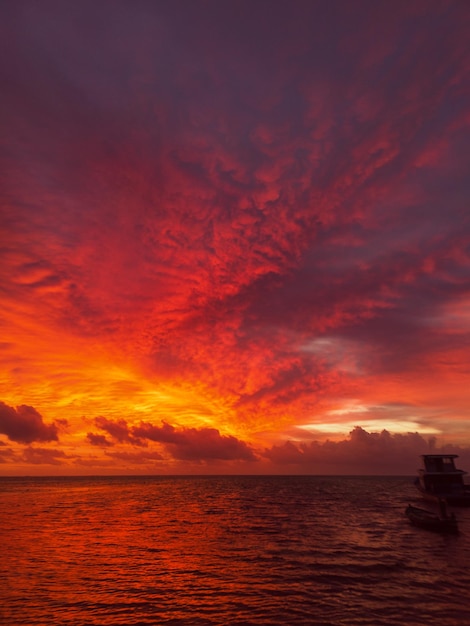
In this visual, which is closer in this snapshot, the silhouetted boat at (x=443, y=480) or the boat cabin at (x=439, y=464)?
the silhouetted boat at (x=443, y=480)

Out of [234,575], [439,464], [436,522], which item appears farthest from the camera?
[439,464]

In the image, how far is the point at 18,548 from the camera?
134 ft

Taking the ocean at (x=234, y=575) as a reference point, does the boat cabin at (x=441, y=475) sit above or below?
above

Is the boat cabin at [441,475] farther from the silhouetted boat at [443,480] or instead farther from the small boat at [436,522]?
the small boat at [436,522]

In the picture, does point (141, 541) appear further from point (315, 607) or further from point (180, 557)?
point (315, 607)

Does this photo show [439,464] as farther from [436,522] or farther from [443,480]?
[436,522]

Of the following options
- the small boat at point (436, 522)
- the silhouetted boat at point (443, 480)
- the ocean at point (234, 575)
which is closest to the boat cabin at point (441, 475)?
the silhouetted boat at point (443, 480)

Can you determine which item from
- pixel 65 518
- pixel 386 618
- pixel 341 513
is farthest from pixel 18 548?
pixel 341 513

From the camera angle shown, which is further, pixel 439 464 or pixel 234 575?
pixel 439 464

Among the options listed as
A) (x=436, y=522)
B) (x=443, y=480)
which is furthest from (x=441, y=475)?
(x=436, y=522)

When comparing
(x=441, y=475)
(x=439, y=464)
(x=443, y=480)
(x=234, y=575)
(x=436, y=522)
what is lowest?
(x=234, y=575)

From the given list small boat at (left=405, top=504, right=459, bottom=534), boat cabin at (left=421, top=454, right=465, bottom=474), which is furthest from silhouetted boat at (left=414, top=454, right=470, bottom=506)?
small boat at (left=405, top=504, right=459, bottom=534)

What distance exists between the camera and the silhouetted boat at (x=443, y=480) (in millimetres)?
68812

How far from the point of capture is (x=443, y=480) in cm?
6962
